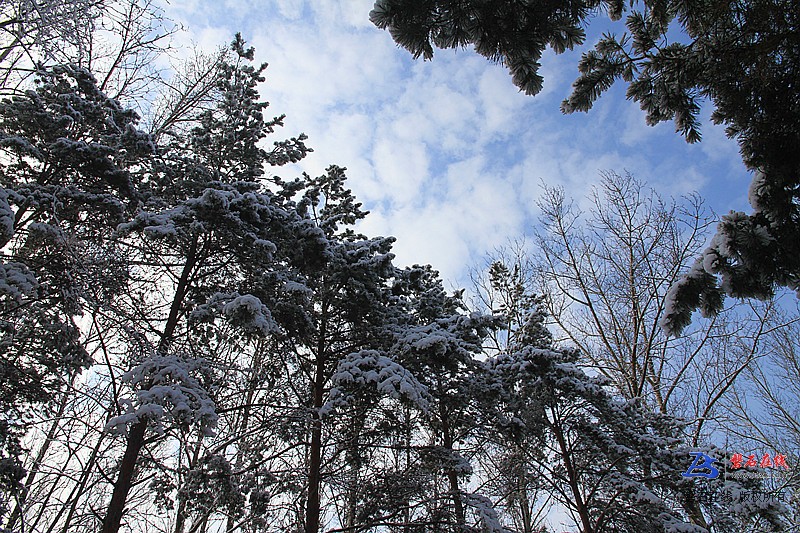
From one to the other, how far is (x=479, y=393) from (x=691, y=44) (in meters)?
7.43

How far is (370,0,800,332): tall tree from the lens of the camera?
329 centimetres

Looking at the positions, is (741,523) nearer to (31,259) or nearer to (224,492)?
(224,492)

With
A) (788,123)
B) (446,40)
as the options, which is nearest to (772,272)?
(788,123)

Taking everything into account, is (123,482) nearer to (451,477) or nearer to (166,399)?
(166,399)

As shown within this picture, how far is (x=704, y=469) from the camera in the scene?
8477mm

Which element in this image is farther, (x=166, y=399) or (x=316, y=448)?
(x=316, y=448)

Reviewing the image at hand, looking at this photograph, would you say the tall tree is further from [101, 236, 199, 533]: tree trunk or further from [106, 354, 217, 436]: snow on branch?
[101, 236, 199, 533]: tree trunk

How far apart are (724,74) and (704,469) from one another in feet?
27.2

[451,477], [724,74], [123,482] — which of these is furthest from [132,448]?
[724,74]

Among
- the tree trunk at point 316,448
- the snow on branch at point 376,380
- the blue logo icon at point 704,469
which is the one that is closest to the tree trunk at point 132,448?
the tree trunk at point 316,448

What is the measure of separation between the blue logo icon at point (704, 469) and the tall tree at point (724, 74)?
269 inches

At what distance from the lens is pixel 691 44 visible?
12.4 feet

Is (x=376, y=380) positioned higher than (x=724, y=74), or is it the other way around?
(x=724, y=74)

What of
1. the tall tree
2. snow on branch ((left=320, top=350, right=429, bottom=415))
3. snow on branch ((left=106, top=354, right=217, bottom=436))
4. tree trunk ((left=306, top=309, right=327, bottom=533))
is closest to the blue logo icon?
snow on branch ((left=320, top=350, right=429, bottom=415))
